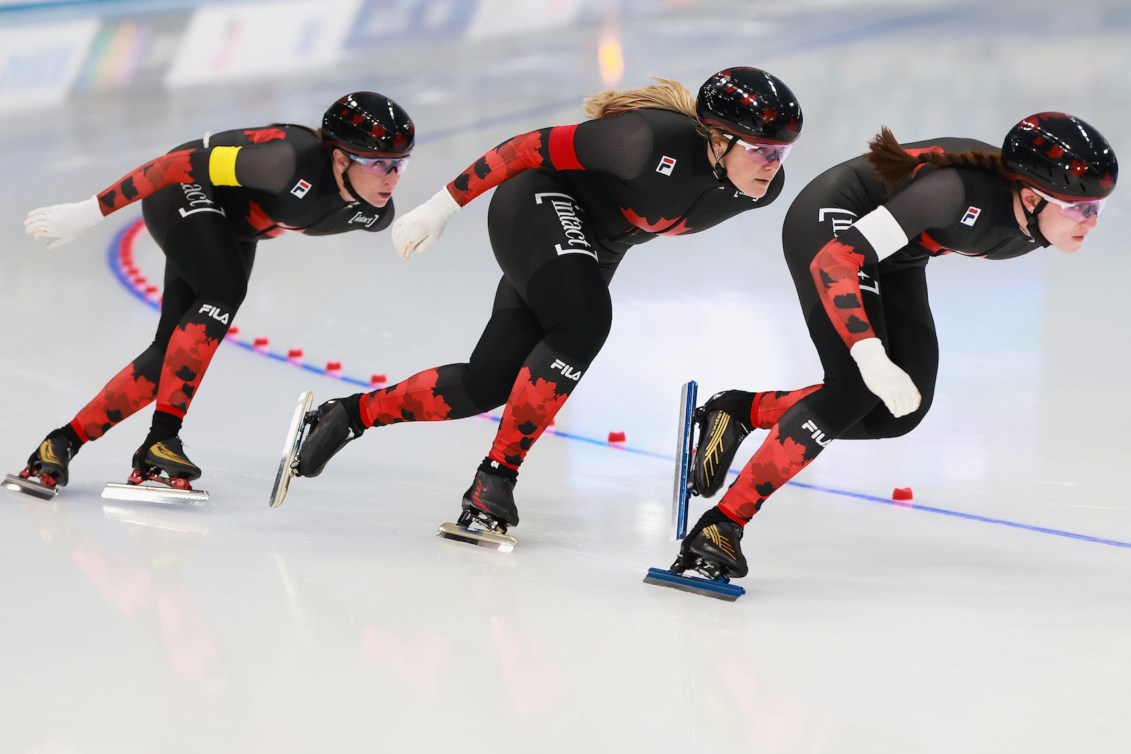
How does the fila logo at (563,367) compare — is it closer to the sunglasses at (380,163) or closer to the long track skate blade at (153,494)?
the sunglasses at (380,163)

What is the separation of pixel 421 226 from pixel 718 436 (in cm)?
99

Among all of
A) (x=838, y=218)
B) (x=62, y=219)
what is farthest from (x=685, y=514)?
(x=62, y=219)

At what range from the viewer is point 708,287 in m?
6.77

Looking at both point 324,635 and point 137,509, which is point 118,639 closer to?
point 324,635

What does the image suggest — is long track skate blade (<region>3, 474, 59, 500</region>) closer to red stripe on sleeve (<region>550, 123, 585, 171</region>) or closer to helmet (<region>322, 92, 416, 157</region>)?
helmet (<region>322, 92, 416, 157</region>)

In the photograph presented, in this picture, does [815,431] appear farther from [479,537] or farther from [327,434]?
[327,434]

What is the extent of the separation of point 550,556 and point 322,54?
33.9 ft

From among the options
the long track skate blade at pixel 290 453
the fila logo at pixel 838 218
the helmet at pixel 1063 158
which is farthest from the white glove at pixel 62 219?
the helmet at pixel 1063 158

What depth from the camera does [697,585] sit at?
324 cm

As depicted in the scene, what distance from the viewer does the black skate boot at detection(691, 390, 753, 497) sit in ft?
12.5

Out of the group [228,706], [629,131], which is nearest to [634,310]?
[629,131]

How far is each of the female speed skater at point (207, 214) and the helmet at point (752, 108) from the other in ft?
3.07

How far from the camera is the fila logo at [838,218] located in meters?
3.38

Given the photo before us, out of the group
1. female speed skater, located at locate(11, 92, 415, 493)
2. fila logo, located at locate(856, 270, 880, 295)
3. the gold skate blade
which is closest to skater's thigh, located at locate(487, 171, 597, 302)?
female speed skater, located at locate(11, 92, 415, 493)
